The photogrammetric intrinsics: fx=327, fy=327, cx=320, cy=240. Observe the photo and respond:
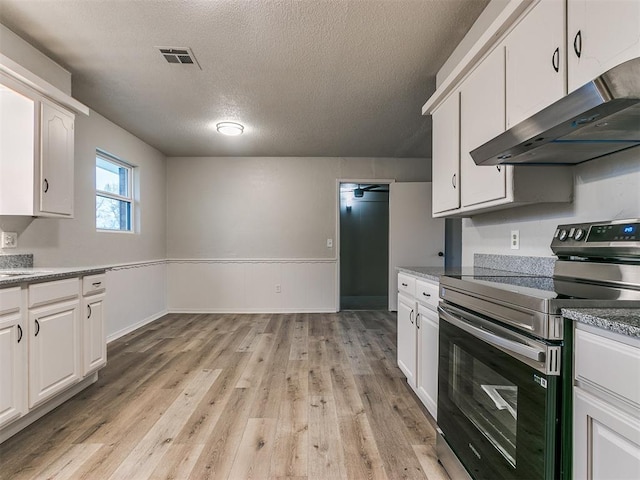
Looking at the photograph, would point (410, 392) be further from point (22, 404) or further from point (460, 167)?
point (22, 404)

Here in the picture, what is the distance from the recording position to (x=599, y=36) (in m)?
1.09

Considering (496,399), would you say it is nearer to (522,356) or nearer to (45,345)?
(522,356)

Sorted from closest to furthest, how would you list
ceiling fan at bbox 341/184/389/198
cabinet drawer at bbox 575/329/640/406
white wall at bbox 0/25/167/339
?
cabinet drawer at bbox 575/329/640/406 → white wall at bbox 0/25/167/339 → ceiling fan at bbox 341/184/389/198

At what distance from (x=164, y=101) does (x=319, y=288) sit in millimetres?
3277

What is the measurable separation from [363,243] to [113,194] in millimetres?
4467

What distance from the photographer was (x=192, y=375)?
105 inches

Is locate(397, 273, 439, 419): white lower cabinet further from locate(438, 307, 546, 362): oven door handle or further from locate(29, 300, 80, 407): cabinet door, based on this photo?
locate(29, 300, 80, 407): cabinet door

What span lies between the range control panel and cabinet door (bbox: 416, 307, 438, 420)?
2.42ft

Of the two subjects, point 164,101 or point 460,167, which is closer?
point 460,167

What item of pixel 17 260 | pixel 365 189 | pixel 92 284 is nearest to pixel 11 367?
pixel 92 284

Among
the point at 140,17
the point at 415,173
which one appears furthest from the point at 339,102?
the point at 415,173

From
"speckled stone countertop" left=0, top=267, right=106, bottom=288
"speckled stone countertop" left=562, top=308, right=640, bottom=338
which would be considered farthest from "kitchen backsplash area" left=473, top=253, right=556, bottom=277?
"speckled stone countertop" left=0, top=267, right=106, bottom=288

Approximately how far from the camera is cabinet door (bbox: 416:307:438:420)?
1.88m

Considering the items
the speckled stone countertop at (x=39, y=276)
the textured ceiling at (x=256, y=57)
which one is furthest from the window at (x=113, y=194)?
the speckled stone countertop at (x=39, y=276)
